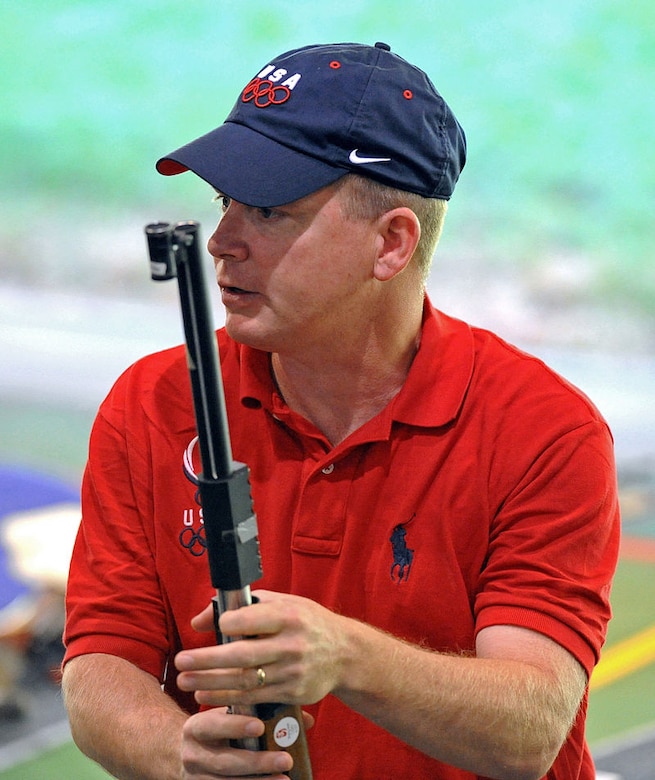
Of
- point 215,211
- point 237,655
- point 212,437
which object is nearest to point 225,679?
point 237,655

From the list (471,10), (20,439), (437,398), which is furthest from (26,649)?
(471,10)

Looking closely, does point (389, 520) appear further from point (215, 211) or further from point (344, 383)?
point (215, 211)

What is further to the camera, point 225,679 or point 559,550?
point 559,550

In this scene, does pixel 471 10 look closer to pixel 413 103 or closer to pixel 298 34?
pixel 298 34

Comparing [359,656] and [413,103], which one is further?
[413,103]

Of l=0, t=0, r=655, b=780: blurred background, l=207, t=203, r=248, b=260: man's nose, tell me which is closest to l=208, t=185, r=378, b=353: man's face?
l=207, t=203, r=248, b=260: man's nose

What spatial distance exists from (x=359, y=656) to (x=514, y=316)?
8.25 feet

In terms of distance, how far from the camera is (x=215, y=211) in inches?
142

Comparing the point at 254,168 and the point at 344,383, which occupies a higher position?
the point at 254,168

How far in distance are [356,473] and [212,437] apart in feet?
1.55

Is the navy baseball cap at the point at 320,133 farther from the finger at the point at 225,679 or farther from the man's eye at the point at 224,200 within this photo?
the finger at the point at 225,679

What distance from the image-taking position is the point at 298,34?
3439mm

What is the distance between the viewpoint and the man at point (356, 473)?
4.47 feet

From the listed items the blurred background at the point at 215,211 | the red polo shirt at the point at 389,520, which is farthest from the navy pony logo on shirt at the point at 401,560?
the blurred background at the point at 215,211
